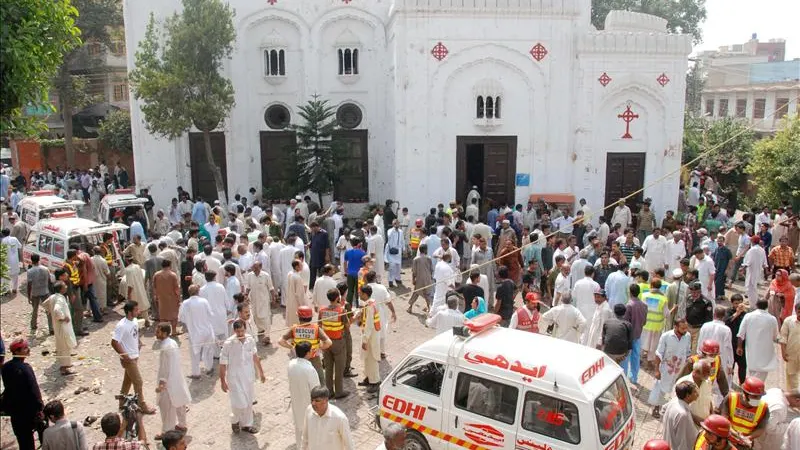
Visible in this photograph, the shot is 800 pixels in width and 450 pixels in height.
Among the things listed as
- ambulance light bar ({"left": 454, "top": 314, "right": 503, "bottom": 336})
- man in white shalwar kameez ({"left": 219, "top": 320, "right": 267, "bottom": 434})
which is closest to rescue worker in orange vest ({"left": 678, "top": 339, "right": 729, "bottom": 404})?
ambulance light bar ({"left": 454, "top": 314, "right": 503, "bottom": 336})

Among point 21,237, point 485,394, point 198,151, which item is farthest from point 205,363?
point 198,151

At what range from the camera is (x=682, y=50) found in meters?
18.4

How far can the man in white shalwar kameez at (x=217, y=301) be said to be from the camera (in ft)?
31.4

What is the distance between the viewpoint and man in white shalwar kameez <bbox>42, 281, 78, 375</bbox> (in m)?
9.52

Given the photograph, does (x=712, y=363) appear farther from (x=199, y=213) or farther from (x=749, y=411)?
(x=199, y=213)

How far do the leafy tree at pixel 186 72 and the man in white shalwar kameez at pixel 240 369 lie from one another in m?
12.3

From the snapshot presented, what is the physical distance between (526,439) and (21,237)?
1403 cm

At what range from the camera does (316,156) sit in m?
19.5

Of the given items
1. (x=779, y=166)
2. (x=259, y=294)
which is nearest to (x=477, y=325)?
(x=259, y=294)

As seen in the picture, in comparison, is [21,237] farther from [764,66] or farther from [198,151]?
[764,66]

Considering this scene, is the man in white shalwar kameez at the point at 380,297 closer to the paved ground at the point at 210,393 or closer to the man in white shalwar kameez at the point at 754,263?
the paved ground at the point at 210,393

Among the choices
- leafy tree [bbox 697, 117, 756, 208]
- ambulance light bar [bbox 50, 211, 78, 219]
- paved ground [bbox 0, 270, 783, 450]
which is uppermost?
leafy tree [bbox 697, 117, 756, 208]

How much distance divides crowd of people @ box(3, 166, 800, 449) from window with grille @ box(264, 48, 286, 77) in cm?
690

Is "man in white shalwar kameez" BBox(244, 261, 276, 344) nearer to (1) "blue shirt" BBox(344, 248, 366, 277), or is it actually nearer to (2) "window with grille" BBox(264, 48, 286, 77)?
(1) "blue shirt" BBox(344, 248, 366, 277)
